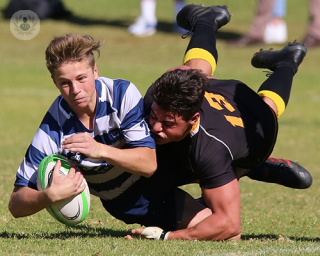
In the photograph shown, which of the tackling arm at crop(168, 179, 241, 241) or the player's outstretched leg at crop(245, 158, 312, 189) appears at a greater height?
the player's outstretched leg at crop(245, 158, 312, 189)

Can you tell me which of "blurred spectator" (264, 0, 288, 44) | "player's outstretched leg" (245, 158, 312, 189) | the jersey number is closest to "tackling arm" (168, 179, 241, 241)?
the jersey number

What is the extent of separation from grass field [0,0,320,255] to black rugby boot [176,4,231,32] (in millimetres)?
1243

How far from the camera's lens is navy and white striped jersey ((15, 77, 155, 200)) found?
4820mm

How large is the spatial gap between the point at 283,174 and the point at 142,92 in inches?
415

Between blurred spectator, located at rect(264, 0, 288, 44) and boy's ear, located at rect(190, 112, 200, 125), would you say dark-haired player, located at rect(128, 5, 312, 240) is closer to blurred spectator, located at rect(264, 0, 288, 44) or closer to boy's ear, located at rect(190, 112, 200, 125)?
boy's ear, located at rect(190, 112, 200, 125)

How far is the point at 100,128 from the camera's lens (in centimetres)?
488

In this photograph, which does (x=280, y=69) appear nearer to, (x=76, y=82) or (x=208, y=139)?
(x=208, y=139)

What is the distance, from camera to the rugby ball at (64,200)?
4684 mm

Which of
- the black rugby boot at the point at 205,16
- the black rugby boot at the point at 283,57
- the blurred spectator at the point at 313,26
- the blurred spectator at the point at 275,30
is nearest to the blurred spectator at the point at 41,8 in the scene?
the blurred spectator at the point at 275,30

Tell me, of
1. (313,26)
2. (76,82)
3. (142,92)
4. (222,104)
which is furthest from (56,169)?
(313,26)

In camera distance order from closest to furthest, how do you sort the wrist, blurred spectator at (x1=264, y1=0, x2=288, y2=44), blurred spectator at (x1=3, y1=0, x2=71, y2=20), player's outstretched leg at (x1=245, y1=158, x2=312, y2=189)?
the wrist → player's outstretched leg at (x1=245, y1=158, x2=312, y2=189) → blurred spectator at (x1=264, y1=0, x2=288, y2=44) → blurred spectator at (x1=3, y1=0, x2=71, y2=20)

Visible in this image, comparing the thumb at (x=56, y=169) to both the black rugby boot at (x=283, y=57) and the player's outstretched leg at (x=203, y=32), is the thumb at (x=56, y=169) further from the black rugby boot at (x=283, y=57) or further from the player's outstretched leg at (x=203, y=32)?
the black rugby boot at (x=283, y=57)

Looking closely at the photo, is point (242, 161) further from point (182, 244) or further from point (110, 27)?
point (110, 27)

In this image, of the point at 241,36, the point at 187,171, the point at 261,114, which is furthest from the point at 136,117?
the point at 241,36
